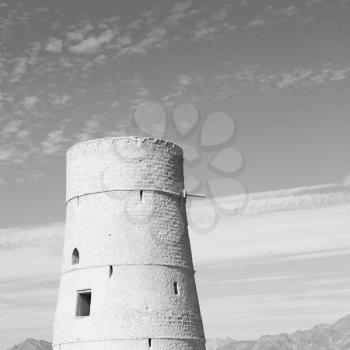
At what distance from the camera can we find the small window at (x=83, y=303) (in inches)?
1223

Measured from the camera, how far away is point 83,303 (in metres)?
31.5

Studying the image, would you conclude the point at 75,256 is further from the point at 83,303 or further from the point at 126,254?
the point at 126,254

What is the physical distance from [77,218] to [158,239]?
4.22 meters

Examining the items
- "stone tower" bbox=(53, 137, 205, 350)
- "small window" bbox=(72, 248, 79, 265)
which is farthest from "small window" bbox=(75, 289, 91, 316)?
"small window" bbox=(72, 248, 79, 265)

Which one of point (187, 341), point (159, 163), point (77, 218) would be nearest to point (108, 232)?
point (77, 218)

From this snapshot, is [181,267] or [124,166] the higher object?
[124,166]

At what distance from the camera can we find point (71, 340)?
30406mm

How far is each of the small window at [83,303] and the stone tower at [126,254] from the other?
5 cm

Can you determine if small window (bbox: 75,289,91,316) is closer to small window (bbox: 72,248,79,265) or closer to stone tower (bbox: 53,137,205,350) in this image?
stone tower (bbox: 53,137,205,350)

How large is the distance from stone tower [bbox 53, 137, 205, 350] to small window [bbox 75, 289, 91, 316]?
0.05 m

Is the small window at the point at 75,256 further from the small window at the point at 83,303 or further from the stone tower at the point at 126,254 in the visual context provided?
the small window at the point at 83,303

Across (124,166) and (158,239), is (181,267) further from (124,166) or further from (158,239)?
(124,166)

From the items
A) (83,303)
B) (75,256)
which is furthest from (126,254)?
(83,303)

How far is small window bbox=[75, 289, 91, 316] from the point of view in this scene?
A: 3106 cm
